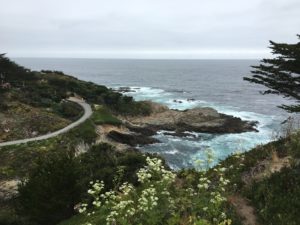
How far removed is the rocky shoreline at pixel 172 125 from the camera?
51.2 meters

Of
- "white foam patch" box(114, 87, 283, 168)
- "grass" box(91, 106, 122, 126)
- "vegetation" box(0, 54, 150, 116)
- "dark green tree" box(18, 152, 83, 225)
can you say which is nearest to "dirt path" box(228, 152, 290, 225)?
"dark green tree" box(18, 152, 83, 225)

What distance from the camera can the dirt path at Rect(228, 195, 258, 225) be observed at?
9677 mm

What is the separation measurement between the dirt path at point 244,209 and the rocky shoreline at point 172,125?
38.4m

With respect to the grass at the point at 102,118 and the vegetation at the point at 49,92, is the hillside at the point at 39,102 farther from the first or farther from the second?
the grass at the point at 102,118

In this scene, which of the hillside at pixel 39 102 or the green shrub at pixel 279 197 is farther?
the hillside at pixel 39 102

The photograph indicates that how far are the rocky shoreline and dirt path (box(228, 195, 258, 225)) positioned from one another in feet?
126

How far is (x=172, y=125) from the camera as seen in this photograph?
6309cm

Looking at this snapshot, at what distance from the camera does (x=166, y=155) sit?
46.3m

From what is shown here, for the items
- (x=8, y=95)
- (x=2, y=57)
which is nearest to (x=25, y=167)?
(x=8, y=95)

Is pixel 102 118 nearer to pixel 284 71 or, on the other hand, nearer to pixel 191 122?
pixel 191 122

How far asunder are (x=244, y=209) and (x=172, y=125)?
2084 inches

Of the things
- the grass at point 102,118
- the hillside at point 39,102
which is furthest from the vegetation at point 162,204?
the grass at point 102,118

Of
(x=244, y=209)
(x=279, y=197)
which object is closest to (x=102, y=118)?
(x=244, y=209)

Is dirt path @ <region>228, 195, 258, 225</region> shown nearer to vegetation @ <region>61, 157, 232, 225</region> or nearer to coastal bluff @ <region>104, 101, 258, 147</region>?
vegetation @ <region>61, 157, 232, 225</region>
